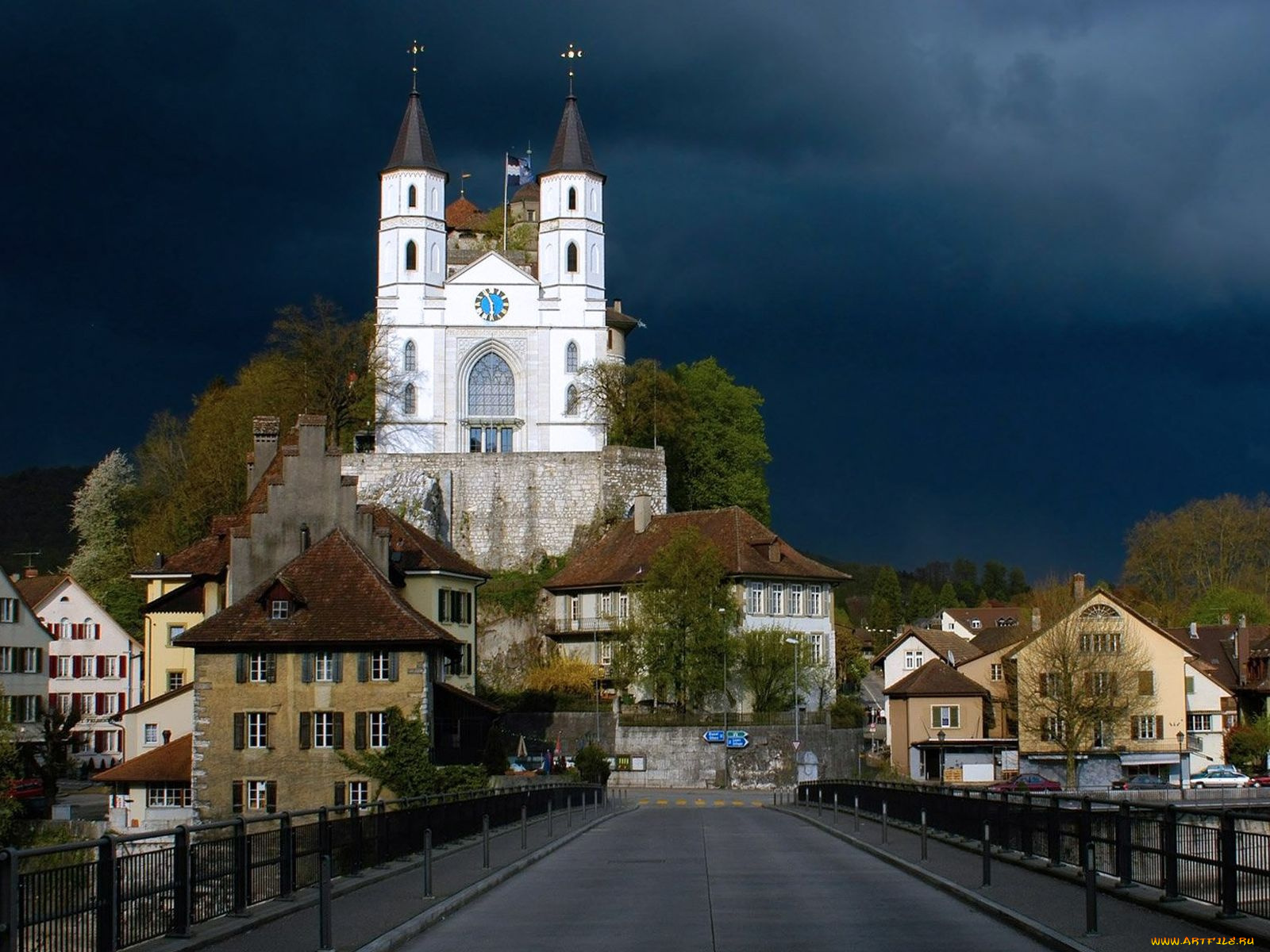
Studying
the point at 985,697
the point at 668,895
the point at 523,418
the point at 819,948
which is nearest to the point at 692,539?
the point at 985,697

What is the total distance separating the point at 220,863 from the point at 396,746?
34.0 meters

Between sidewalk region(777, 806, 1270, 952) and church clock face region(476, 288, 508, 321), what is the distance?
269 feet

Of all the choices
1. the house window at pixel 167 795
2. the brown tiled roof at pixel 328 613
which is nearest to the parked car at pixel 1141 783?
the brown tiled roof at pixel 328 613

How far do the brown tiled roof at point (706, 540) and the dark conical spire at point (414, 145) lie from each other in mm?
31345

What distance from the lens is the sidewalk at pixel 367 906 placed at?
1756 cm

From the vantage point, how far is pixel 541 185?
116 meters

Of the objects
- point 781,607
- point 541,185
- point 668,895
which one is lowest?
point 668,895

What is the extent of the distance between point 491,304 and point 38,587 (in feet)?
106

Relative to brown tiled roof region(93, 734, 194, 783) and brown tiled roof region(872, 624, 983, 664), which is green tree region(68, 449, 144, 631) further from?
brown tiled roof region(93, 734, 194, 783)

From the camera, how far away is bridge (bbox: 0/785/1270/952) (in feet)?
58.2

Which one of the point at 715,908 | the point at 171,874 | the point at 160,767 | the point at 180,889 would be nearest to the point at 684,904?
the point at 715,908

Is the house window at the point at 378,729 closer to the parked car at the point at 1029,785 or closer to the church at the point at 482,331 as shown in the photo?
the parked car at the point at 1029,785

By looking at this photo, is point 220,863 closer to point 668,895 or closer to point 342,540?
point 668,895

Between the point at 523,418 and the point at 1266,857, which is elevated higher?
the point at 523,418
